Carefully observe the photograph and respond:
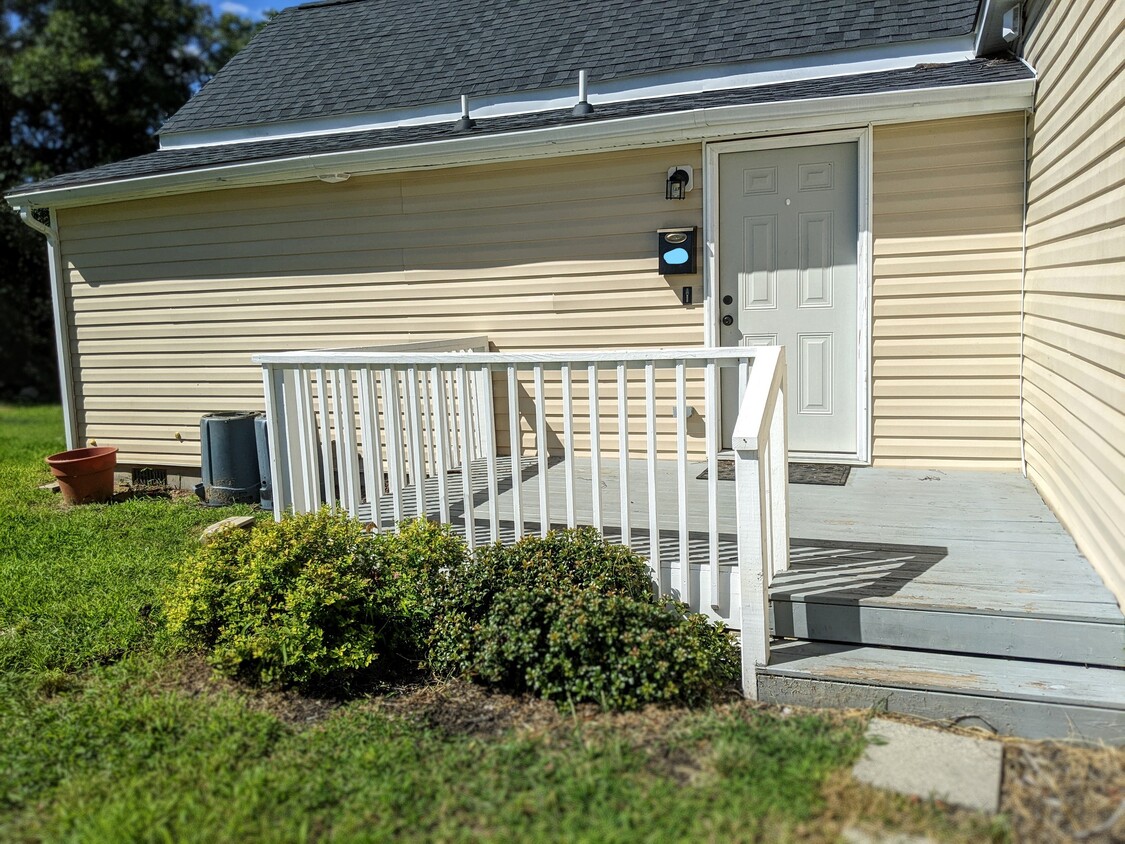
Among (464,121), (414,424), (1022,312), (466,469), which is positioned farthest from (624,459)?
(464,121)

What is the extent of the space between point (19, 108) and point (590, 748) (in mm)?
18141

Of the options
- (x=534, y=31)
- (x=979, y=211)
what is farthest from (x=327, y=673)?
(x=534, y=31)

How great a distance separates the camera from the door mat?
516cm

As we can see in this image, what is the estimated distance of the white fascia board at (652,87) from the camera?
5662 millimetres

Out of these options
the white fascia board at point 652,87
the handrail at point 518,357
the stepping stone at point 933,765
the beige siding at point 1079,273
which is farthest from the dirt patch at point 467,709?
the white fascia board at point 652,87

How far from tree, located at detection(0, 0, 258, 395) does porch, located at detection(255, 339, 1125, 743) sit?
14594 millimetres

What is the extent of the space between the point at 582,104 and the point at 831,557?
3.62 meters

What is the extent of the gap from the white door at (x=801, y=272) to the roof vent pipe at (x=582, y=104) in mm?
983

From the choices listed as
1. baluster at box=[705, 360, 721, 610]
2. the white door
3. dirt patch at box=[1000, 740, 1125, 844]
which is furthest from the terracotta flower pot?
dirt patch at box=[1000, 740, 1125, 844]

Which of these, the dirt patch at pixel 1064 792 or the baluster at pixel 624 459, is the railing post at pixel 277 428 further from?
the dirt patch at pixel 1064 792

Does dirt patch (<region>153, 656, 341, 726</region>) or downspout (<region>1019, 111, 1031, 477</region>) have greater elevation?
downspout (<region>1019, 111, 1031, 477</region>)

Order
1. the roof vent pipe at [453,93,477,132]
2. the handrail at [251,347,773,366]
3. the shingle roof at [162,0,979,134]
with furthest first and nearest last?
the roof vent pipe at [453,93,477,132], the shingle roof at [162,0,979,134], the handrail at [251,347,773,366]

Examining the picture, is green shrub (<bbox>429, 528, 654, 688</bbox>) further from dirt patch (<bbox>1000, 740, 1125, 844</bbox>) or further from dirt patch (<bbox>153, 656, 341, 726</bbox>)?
dirt patch (<bbox>1000, 740, 1125, 844</bbox>)

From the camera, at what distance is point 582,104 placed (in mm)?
5996
